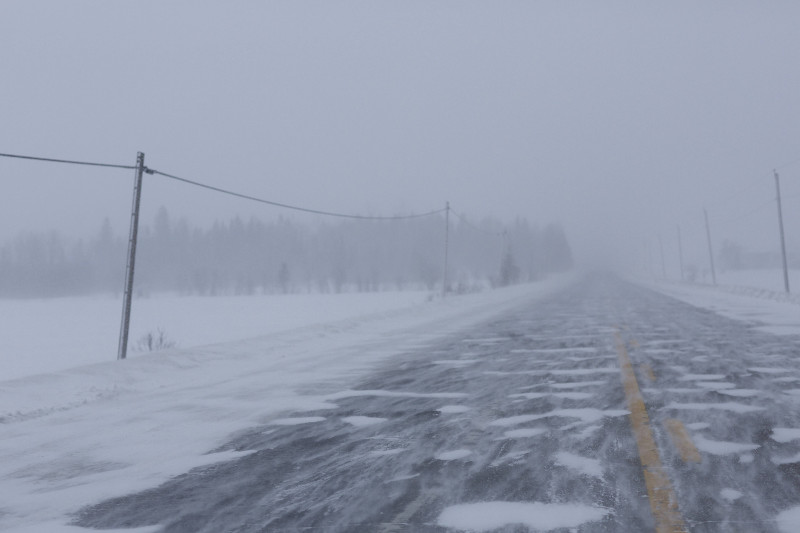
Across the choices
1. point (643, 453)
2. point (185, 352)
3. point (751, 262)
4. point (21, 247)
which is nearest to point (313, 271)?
point (21, 247)

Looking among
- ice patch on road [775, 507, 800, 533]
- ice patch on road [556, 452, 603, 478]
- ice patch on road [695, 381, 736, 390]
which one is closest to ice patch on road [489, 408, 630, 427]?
ice patch on road [556, 452, 603, 478]

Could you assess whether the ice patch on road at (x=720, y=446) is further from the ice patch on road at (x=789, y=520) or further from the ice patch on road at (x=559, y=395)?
the ice patch on road at (x=559, y=395)

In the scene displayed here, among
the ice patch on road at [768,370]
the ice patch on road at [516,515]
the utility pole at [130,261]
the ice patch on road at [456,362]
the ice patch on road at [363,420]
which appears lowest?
the ice patch on road at [516,515]

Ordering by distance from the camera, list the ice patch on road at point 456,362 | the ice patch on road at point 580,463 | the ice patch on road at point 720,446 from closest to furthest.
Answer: the ice patch on road at point 580,463 < the ice patch on road at point 720,446 < the ice patch on road at point 456,362

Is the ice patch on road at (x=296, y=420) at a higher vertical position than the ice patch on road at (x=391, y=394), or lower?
lower

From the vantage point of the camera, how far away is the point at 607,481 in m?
3.74

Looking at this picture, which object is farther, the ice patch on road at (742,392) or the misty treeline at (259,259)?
the misty treeline at (259,259)

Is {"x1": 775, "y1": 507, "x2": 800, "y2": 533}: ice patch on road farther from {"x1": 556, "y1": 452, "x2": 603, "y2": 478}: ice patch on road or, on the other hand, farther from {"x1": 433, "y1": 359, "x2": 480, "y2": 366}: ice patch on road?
{"x1": 433, "y1": 359, "x2": 480, "y2": 366}: ice patch on road

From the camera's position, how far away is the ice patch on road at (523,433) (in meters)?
4.86

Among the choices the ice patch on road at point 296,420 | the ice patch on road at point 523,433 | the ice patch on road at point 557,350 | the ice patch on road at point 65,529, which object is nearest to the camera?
the ice patch on road at point 65,529

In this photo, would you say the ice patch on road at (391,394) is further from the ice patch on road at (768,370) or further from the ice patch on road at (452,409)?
the ice patch on road at (768,370)

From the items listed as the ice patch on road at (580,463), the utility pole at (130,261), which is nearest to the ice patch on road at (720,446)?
the ice patch on road at (580,463)

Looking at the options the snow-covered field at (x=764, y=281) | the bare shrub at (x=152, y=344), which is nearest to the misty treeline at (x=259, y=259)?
the snow-covered field at (x=764, y=281)

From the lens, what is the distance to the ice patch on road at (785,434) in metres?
4.62
